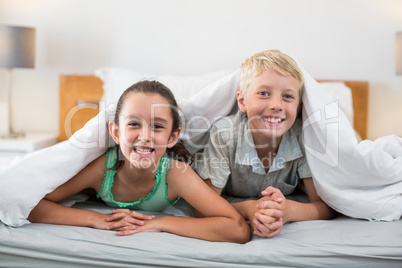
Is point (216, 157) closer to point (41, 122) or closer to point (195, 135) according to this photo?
point (195, 135)

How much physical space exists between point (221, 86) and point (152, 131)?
1.08ft

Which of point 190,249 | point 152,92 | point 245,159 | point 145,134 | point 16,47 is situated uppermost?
point 16,47

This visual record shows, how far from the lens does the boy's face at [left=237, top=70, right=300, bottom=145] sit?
1142mm

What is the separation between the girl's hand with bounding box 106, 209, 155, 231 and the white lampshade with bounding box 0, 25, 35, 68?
1.46 metres

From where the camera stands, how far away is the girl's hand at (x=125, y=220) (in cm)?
99

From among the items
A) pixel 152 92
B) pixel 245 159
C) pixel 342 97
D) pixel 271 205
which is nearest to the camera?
pixel 271 205

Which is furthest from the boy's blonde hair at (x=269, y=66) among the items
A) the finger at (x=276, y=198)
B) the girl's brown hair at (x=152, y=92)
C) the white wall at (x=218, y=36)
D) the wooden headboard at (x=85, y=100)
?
the wooden headboard at (x=85, y=100)

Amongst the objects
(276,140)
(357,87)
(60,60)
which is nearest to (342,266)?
(276,140)

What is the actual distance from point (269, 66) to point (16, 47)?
5.17 ft

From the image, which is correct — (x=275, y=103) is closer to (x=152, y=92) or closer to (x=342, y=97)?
(x=152, y=92)

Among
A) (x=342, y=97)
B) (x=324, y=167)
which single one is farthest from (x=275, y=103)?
(x=342, y=97)

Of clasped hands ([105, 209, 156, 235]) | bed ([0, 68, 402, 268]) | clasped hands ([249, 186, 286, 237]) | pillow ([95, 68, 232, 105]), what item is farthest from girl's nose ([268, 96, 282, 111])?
pillow ([95, 68, 232, 105])

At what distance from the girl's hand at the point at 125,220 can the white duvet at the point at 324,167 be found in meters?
0.17

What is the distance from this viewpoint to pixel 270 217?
0.95 m
